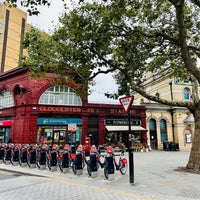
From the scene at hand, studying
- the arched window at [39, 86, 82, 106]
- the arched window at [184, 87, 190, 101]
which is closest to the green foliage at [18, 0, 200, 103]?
the arched window at [39, 86, 82, 106]

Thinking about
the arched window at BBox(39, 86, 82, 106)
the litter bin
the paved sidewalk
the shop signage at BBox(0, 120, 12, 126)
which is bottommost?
the paved sidewalk

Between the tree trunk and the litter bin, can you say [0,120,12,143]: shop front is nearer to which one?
the litter bin

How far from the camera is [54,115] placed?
20781mm

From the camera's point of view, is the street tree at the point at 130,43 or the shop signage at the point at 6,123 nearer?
the street tree at the point at 130,43

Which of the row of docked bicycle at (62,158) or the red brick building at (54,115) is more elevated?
the red brick building at (54,115)

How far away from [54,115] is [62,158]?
12.6m

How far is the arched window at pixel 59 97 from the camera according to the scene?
2094 centimetres

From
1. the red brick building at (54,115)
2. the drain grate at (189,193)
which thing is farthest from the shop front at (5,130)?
the drain grate at (189,193)

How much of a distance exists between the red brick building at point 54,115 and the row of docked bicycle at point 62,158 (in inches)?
335

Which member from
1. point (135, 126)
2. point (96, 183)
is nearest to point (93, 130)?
point (135, 126)

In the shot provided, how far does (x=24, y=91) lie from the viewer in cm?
2097

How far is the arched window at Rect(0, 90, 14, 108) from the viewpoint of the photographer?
2282cm

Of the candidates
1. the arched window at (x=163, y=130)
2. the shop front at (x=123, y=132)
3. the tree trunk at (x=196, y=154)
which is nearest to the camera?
the tree trunk at (x=196, y=154)

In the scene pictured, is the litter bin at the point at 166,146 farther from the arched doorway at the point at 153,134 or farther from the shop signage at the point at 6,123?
the shop signage at the point at 6,123
